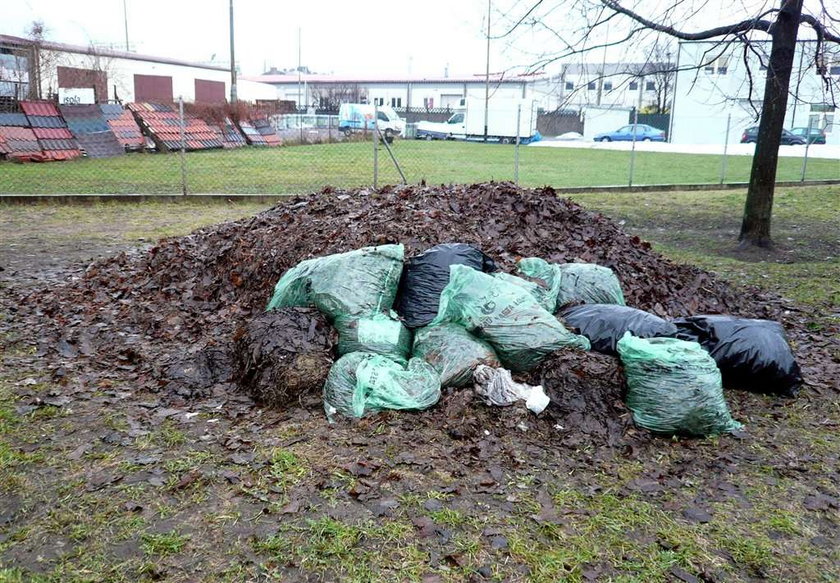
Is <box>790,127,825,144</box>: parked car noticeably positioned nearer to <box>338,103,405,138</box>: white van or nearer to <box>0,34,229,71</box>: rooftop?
<box>338,103,405,138</box>: white van

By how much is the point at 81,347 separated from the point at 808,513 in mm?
4448

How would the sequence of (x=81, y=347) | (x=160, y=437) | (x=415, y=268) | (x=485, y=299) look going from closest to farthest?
(x=160, y=437) → (x=485, y=299) → (x=415, y=268) → (x=81, y=347)

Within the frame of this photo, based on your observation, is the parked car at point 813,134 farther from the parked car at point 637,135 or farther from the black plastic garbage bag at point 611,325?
the black plastic garbage bag at point 611,325

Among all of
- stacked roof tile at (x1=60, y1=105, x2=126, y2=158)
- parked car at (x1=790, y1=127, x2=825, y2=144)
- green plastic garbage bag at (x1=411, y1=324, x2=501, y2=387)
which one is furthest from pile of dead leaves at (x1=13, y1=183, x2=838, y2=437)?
parked car at (x1=790, y1=127, x2=825, y2=144)

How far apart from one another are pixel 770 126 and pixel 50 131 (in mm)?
17044

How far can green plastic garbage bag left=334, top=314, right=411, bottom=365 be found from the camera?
159 inches

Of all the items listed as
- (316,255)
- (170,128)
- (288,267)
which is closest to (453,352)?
(316,255)

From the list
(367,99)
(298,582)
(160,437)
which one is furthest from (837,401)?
(367,99)

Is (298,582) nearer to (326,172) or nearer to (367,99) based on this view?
(326,172)

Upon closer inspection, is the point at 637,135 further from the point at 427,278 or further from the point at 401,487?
the point at 401,487

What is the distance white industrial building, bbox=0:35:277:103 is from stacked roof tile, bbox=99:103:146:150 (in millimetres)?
2945

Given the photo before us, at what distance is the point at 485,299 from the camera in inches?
160

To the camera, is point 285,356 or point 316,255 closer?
point 285,356

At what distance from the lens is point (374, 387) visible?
12.3 feet
